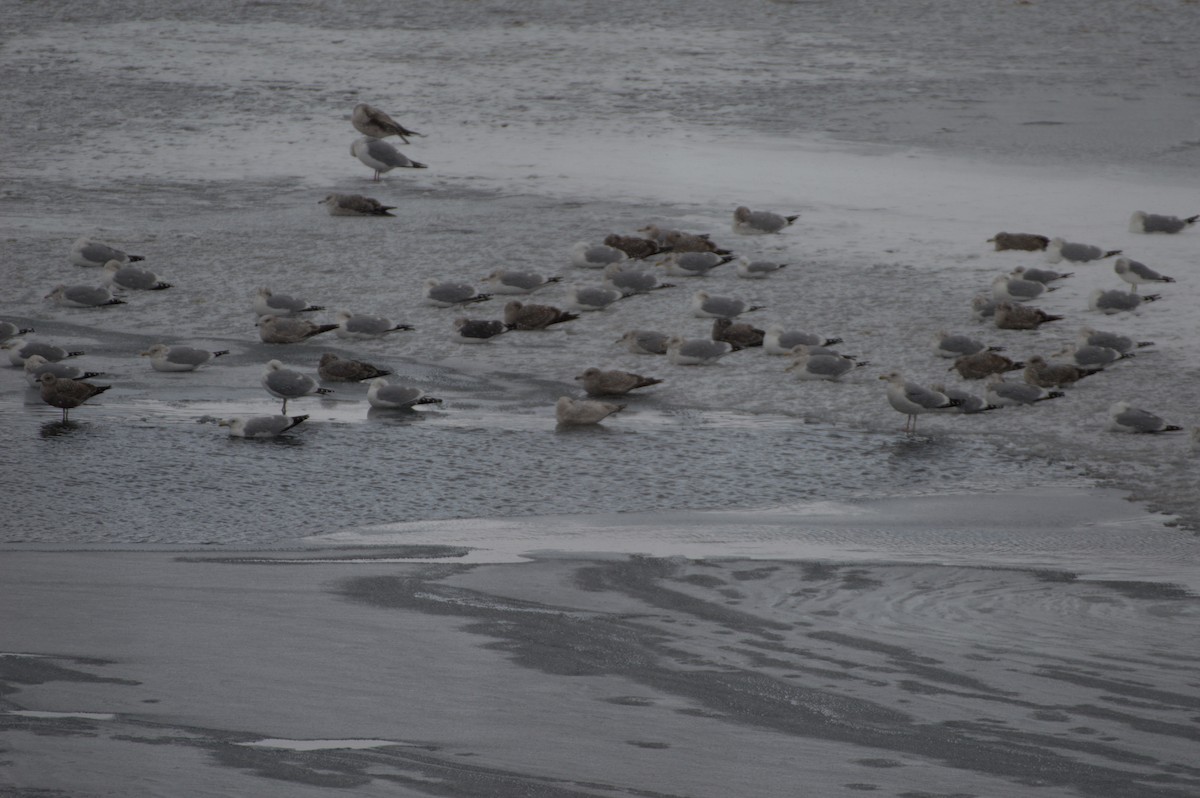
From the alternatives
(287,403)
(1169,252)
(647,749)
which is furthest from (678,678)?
(1169,252)

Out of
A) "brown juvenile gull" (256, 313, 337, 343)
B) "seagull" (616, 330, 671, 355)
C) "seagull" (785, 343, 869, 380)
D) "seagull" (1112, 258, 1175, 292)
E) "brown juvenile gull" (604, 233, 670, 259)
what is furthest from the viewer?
"brown juvenile gull" (604, 233, 670, 259)

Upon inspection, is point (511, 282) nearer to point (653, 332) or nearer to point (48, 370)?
point (653, 332)

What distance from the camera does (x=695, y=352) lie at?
372 inches

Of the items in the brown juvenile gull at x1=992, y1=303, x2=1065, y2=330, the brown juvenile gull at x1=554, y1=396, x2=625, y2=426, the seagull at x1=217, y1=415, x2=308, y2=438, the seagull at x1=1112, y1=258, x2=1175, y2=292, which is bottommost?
the seagull at x1=217, y1=415, x2=308, y2=438

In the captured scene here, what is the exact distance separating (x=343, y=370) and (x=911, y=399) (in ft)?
10.4

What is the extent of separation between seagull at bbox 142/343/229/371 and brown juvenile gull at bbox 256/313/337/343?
794 mm

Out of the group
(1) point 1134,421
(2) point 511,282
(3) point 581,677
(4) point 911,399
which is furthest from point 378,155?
(3) point 581,677

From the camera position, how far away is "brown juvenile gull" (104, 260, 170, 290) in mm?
10789

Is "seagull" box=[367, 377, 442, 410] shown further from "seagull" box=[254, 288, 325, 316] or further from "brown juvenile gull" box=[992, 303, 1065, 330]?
"brown juvenile gull" box=[992, 303, 1065, 330]

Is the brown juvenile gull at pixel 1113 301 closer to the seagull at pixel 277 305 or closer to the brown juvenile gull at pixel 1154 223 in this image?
the brown juvenile gull at pixel 1154 223

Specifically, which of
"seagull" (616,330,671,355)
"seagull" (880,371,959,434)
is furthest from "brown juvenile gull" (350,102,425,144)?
"seagull" (880,371,959,434)

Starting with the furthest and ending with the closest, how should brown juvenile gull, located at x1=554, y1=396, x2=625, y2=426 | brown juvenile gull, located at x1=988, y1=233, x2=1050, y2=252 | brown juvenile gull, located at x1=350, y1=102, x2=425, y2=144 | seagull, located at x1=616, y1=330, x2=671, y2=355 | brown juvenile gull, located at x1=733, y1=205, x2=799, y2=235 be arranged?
brown juvenile gull, located at x1=350, y1=102, x2=425, y2=144 < brown juvenile gull, located at x1=733, y1=205, x2=799, y2=235 < brown juvenile gull, located at x1=988, y1=233, x2=1050, y2=252 < seagull, located at x1=616, y1=330, x2=671, y2=355 < brown juvenile gull, located at x1=554, y1=396, x2=625, y2=426

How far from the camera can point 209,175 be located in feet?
47.1

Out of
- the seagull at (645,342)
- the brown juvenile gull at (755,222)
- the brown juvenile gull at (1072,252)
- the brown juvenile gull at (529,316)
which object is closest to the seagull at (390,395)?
the seagull at (645,342)
